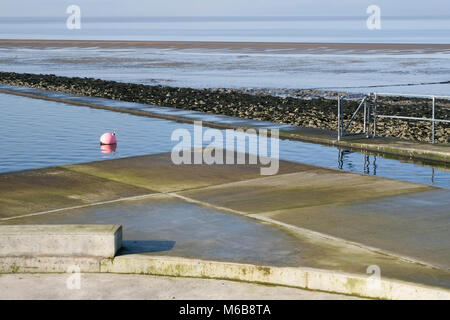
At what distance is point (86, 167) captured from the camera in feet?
45.3

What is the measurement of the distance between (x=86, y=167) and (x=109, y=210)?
11.6 ft

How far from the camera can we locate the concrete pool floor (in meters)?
8.23

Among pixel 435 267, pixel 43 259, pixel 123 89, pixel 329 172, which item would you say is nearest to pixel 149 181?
pixel 329 172

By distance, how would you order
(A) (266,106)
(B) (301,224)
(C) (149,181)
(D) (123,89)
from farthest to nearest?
(D) (123,89)
(A) (266,106)
(C) (149,181)
(B) (301,224)

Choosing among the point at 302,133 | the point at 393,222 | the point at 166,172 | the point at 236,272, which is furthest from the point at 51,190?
the point at 302,133

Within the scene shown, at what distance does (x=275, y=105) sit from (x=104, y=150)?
1362cm

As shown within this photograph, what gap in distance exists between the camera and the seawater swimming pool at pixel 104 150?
14.7m

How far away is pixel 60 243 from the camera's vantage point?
318 inches

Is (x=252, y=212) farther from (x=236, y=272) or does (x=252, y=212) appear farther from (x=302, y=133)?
(x=302, y=133)

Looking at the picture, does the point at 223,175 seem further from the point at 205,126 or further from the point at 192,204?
the point at 205,126

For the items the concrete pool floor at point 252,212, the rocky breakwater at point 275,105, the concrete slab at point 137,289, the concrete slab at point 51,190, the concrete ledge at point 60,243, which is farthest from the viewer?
the rocky breakwater at point 275,105

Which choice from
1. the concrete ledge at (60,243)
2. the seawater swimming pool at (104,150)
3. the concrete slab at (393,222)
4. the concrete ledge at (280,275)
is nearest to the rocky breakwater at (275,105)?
the seawater swimming pool at (104,150)

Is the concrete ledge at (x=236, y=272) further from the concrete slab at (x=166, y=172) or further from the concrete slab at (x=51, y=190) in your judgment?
the concrete slab at (x=166, y=172)

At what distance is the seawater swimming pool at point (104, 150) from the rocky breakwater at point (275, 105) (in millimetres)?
4757
